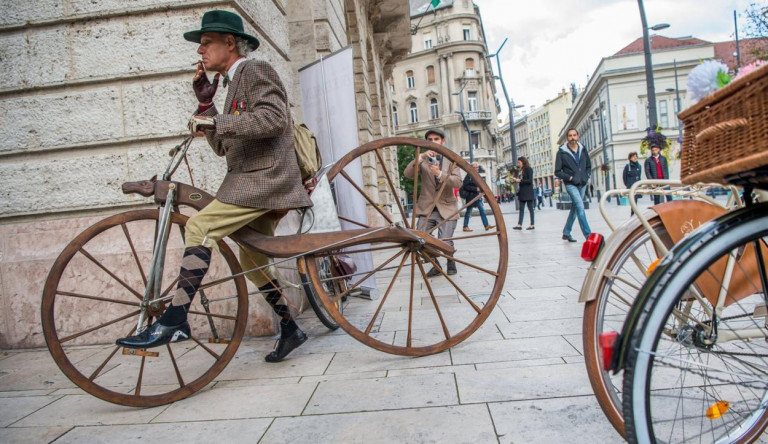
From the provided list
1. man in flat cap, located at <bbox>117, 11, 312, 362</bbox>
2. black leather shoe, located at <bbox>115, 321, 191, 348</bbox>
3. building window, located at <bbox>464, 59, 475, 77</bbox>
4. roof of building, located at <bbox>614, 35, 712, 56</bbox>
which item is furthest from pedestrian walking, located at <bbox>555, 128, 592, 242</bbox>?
building window, located at <bbox>464, 59, 475, 77</bbox>

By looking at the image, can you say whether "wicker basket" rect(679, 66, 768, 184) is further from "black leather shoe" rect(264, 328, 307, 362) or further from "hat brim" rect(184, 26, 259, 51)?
"black leather shoe" rect(264, 328, 307, 362)

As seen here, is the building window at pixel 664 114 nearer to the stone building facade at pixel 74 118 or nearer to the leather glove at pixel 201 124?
the stone building facade at pixel 74 118

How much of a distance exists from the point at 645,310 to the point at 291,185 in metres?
2.01

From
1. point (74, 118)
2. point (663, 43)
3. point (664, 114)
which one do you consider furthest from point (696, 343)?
point (663, 43)

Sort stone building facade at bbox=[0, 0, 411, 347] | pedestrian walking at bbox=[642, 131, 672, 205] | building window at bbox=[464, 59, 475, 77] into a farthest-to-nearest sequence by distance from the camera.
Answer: building window at bbox=[464, 59, 475, 77] → pedestrian walking at bbox=[642, 131, 672, 205] → stone building facade at bbox=[0, 0, 411, 347]

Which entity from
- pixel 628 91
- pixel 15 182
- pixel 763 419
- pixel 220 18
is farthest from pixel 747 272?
pixel 628 91

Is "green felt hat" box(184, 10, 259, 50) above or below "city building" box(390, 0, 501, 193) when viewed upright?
below

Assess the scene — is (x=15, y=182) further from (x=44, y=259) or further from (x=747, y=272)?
(x=747, y=272)

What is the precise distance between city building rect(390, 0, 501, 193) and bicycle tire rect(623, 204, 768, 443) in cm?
6242

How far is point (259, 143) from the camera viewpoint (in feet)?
9.61

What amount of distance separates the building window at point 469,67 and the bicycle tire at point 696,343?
65.9 meters

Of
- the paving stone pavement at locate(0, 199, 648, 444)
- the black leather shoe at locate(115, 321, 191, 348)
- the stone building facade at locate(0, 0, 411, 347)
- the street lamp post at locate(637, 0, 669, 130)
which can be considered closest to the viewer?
the paving stone pavement at locate(0, 199, 648, 444)

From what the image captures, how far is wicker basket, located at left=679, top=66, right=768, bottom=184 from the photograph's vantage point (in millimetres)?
1338

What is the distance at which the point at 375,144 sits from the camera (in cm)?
320
